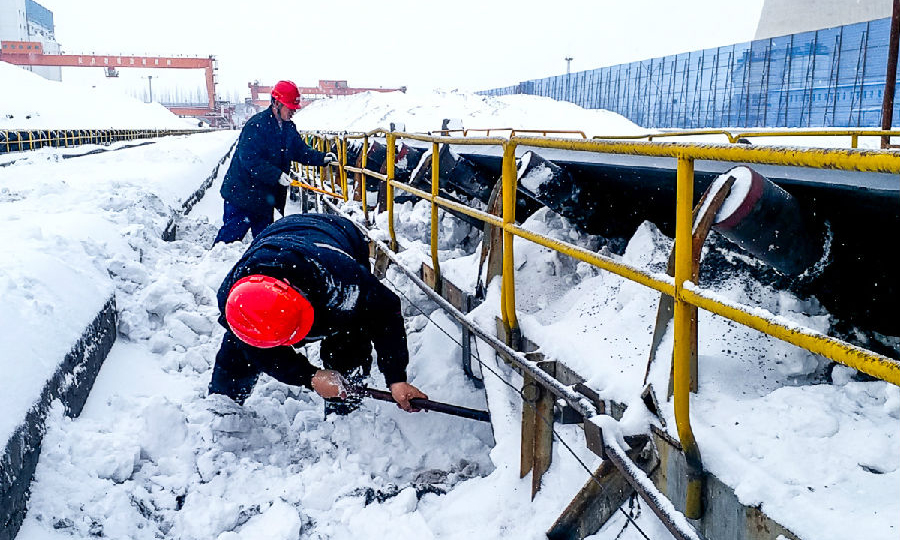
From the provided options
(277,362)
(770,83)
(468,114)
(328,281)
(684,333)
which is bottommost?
(277,362)

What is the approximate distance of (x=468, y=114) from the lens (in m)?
32.6

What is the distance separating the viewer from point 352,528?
3.00m

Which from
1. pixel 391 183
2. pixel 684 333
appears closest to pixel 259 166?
pixel 391 183

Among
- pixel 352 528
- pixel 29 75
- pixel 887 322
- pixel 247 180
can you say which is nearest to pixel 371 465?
pixel 352 528

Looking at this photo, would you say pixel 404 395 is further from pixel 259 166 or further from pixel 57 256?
pixel 259 166

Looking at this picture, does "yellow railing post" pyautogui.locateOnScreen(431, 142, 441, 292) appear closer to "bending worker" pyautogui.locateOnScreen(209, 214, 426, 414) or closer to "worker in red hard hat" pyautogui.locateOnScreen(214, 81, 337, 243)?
"bending worker" pyautogui.locateOnScreen(209, 214, 426, 414)

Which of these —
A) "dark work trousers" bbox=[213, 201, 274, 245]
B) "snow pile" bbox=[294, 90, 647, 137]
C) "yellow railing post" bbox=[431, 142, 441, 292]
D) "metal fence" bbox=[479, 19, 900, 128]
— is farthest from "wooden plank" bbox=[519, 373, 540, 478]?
"snow pile" bbox=[294, 90, 647, 137]

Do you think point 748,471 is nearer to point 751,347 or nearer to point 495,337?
point 751,347

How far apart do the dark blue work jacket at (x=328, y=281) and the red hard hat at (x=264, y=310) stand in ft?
0.45

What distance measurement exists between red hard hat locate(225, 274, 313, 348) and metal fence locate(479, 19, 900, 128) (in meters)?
16.2

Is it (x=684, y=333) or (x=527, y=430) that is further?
(x=527, y=430)

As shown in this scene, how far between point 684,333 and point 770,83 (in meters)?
20.1

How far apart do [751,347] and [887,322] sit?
523 millimetres

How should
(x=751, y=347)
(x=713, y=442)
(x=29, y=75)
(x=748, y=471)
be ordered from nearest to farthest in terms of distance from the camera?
(x=748, y=471) → (x=713, y=442) → (x=751, y=347) → (x=29, y=75)
